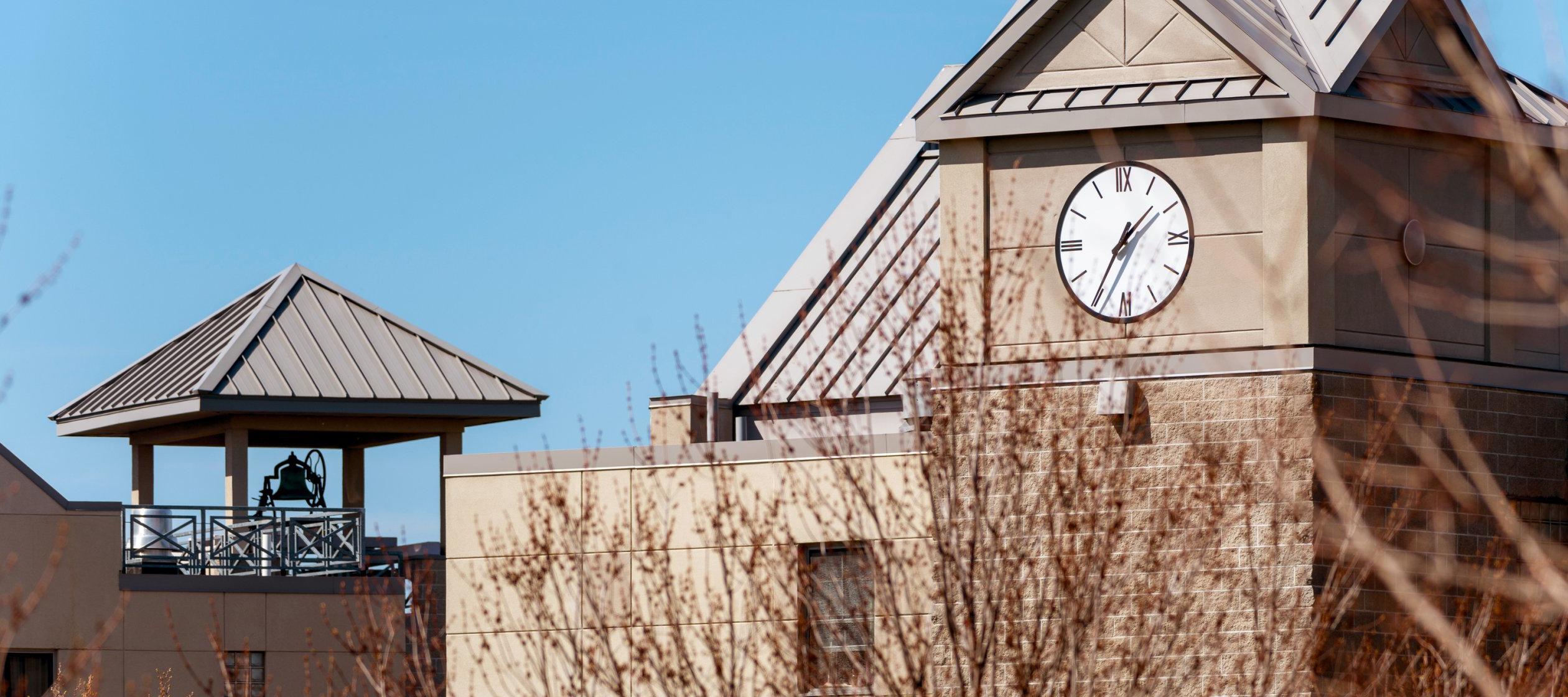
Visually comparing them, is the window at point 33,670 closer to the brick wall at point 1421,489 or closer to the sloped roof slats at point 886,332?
the sloped roof slats at point 886,332

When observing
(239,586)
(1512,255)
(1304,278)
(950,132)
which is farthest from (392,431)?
(1512,255)

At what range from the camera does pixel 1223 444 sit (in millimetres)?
16812

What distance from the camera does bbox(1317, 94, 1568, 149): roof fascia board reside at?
16.9 m

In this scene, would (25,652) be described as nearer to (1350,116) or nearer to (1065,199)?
(1065,199)

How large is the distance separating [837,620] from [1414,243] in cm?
558

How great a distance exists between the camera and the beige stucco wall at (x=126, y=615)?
92.1 feet

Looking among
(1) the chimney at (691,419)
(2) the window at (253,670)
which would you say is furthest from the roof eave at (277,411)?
(1) the chimney at (691,419)

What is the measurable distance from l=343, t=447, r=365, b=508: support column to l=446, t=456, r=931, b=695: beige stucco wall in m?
11.8

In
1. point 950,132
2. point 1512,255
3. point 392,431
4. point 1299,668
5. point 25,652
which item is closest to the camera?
point 1512,255

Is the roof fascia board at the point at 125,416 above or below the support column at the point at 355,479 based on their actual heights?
above

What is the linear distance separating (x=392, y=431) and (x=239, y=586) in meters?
3.26

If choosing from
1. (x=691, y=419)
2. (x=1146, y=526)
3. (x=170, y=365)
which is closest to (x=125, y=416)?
(x=170, y=365)

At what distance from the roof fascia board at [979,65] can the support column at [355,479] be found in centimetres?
1716

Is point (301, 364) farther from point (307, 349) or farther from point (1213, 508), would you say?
point (1213, 508)
